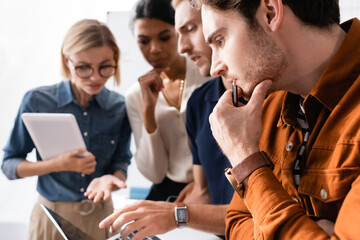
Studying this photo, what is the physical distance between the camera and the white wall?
304 cm

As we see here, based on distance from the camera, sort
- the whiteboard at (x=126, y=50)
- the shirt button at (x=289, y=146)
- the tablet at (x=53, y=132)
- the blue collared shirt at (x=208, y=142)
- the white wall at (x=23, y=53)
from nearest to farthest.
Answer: the shirt button at (x=289, y=146), the blue collared shirt at (x=208, y=142), the tablet at (x=53, y=132), the whiteboard at (x=126, y=50), the white wall at (x=23, y=53)

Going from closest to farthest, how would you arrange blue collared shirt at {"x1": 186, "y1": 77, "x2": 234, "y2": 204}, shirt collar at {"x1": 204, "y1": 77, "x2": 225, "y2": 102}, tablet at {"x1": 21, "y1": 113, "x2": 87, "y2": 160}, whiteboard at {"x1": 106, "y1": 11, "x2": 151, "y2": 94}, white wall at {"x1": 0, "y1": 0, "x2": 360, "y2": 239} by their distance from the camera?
blue collared shirt at {"x1": 186, "y1": 77, "x2": 234, "y2": 204}
shirt collar at {"x1": 204, "y1": 77, "x2": 225, "y2": 102}
tablet at {"x1": 21, "y1": 113, "x2": 87, "y2": 160}
whiteboard at {"x1": 106, "y1": 11, "x2": 151, "y2": 94}
white wall at {"x1": 0, "y1": 0, "x2": 360, "y2": 239}

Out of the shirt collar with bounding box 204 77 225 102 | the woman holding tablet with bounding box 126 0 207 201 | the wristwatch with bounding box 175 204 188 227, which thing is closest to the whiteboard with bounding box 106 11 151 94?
the woman holding tablet with bounding box 126 0 207 201

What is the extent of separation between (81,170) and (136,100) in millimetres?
540

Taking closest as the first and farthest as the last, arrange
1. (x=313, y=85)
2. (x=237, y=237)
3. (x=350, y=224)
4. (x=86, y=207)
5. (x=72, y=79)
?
(x=350, y=224), (x=313, y=85), (x=237, y=237), (x=86, y=207), (x=72, y=79)

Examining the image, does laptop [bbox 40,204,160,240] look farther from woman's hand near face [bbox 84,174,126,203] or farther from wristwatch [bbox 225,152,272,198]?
wristwatch [bbox 225,152,272,198]

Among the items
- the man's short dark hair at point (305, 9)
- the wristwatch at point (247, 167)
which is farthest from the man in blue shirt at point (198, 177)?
the man's short dark hair at point (305, 9)

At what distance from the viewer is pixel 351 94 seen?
2.81 feet

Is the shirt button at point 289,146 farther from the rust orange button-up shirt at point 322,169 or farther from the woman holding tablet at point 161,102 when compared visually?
the woman holding tablet at point 161,102

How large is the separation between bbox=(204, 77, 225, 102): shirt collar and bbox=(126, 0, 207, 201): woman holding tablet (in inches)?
13.3

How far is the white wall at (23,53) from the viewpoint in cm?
304

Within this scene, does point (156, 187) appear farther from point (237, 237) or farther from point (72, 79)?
point (237, 237)

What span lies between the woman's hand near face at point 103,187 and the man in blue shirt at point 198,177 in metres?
0.36

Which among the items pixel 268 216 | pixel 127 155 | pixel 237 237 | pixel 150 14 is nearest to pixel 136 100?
pixel 127 155
